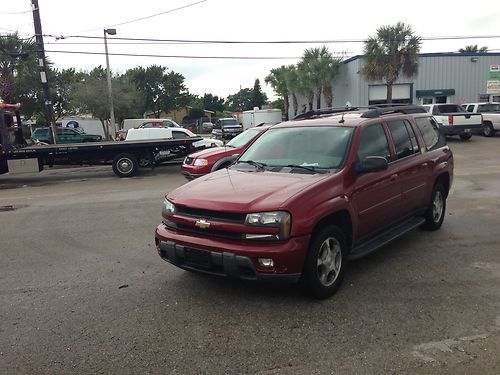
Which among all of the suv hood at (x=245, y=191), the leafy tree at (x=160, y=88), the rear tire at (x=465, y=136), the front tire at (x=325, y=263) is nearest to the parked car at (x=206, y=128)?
the leafy tree at (x=160, y=88)

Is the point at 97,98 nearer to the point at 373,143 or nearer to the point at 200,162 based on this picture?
the point at 200,162

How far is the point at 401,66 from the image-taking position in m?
29.6

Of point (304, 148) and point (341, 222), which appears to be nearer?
point (341, 222)

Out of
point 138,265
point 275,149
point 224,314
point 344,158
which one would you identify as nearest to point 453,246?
point 344,158

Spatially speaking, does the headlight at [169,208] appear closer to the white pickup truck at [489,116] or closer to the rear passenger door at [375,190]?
the rear passenger door at [375,190]

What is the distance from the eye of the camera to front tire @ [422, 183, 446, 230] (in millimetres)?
6258

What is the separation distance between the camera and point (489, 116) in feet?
77.0

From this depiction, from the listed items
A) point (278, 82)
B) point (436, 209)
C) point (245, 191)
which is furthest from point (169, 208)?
point (278, 82)

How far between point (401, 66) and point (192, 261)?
29.1 metres

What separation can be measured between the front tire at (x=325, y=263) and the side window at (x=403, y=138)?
5.73 ft

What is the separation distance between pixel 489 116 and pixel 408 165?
2128cm

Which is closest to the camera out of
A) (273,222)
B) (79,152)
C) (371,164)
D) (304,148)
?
(273,222)

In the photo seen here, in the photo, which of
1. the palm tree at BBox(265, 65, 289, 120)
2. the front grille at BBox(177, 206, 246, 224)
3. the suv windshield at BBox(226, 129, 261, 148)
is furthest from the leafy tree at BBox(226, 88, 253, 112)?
the front grille at BBox(177, 206, 246, 224)

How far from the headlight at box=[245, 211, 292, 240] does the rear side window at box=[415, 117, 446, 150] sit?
3269 mm
